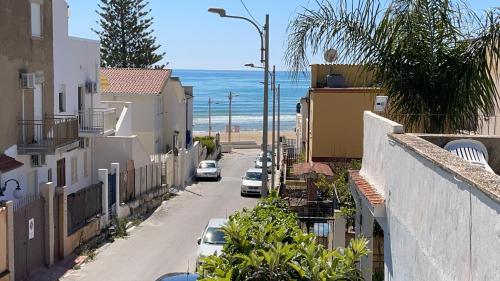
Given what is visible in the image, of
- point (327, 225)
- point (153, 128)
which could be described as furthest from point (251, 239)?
point (153, 128)

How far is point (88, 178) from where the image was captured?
3022cm

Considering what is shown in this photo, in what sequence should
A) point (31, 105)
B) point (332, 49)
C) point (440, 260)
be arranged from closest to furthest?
point (440, 260) → point (332, 49) → point (31, 105)

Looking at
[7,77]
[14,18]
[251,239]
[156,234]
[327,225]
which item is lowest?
[156,234]

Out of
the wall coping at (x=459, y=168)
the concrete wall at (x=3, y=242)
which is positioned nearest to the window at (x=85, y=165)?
the concrete wall at (x=3, y=242)

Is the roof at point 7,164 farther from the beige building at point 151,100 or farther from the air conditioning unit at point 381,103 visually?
the beige building at point 151,100

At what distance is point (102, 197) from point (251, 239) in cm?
1866

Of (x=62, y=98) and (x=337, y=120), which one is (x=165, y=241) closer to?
(x=62, y=98)

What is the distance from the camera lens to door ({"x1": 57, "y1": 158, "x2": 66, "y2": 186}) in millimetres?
25906

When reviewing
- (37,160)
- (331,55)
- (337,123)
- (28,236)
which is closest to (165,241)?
(37,160)

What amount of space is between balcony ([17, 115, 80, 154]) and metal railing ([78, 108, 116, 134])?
8.89ft

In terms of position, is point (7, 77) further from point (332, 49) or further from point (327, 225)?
point (332, 49)

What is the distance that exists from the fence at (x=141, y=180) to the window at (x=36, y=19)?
24.7 feet

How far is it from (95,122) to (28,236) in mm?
12324

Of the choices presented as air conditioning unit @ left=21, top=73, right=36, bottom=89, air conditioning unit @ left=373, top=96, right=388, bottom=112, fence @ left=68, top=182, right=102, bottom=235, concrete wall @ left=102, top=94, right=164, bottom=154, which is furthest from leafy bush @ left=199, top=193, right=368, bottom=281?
concrete wall @ left=102, top=94, right=164, bottom=154
